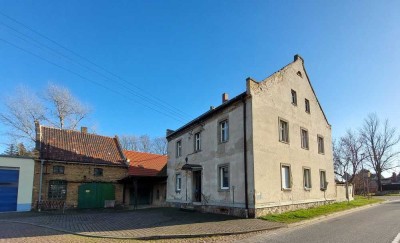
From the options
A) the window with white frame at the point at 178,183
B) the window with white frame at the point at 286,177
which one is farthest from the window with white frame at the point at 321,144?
the window with white frame at the point at 178,183

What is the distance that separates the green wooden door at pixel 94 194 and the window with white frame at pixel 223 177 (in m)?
15.2

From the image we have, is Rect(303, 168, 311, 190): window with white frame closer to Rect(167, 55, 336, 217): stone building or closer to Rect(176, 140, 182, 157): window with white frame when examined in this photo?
Rect(167, 55, 336, 217): stone building

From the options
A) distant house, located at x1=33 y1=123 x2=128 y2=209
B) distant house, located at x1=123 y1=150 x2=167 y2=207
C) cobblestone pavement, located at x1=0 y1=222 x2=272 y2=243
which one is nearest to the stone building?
distant house, located at x1=123 y1=150 x2=167 y2=207

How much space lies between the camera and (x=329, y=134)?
25688mm

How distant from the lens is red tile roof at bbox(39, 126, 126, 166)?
2777cm

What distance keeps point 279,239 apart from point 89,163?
75.2ft

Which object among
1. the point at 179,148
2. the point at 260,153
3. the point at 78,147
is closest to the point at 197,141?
the point at 179,148

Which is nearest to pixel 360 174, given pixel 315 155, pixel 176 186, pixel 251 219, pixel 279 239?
pixel 315 155

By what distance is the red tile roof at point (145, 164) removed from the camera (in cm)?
3180

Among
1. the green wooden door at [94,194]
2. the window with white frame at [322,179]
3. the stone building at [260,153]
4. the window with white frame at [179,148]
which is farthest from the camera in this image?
the green wooden door at [94,194]

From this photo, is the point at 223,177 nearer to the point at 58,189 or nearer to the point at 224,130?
the point at 224,130

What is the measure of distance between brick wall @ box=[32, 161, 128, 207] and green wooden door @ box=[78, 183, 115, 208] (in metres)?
0.38

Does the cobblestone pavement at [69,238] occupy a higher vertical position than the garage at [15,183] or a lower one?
lower

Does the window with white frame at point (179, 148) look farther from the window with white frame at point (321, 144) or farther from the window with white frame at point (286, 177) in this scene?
the window with white frame at point (321, 144)
